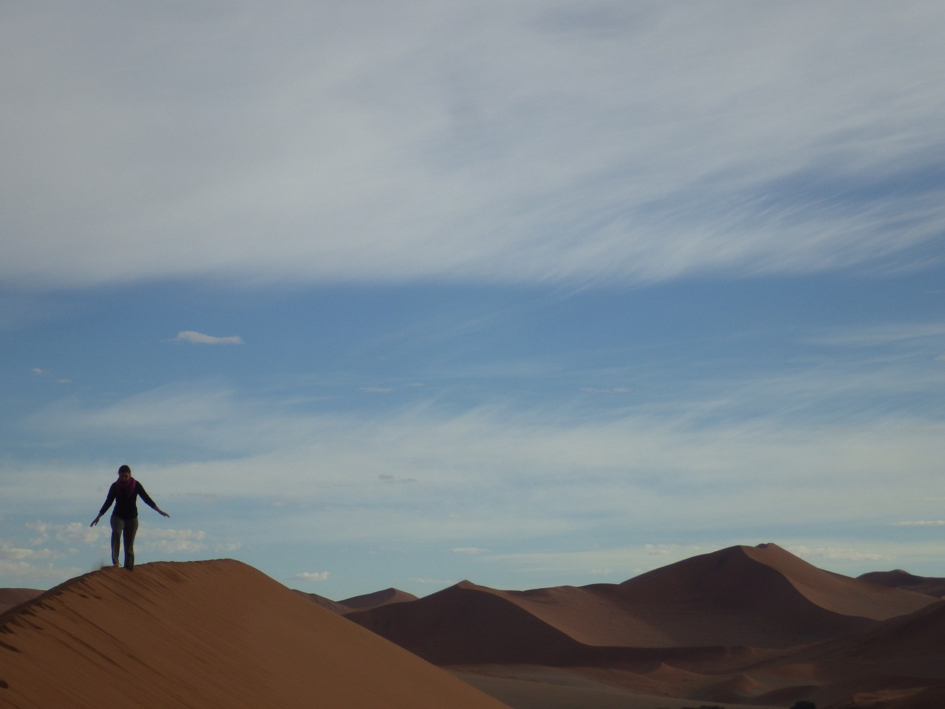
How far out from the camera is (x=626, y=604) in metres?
64.9

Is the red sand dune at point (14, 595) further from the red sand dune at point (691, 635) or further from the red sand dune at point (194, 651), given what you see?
the red sand dune at point (194, 651)

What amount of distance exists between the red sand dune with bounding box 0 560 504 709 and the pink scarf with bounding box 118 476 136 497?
85cm

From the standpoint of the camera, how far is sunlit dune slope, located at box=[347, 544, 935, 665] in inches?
2228

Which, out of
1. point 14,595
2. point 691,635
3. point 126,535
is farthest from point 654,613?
point 126,535

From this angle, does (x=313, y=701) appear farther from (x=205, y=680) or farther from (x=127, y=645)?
(x=127, y=645)

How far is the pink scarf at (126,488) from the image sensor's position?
10609mm

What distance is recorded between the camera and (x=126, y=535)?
11.0 meters

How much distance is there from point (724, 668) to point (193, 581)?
43.1 metres

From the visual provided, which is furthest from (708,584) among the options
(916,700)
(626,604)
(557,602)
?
(916,700)

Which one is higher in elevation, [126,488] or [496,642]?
[126,488]

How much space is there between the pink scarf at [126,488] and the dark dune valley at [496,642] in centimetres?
85

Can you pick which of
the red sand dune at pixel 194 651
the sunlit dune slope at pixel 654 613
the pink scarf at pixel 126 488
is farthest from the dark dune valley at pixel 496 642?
the pink scarf at pixel 126 488

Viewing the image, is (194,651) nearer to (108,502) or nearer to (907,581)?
(108,502)

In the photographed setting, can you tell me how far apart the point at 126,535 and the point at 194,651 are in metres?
1.66
